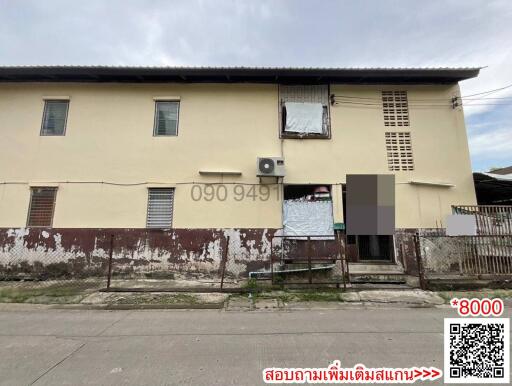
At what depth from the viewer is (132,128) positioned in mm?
9922

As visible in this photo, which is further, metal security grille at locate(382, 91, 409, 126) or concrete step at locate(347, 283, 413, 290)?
metal security grille at locate(382, 91, 409, 126)

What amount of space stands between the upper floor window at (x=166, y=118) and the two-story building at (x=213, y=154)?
4cm

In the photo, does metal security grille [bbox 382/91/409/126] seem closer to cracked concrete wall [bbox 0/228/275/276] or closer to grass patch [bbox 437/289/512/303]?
grass patch [bbox 437/289/512/303]

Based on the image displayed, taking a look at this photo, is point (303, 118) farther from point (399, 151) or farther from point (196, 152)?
point (196, 152)

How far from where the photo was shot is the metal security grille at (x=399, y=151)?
31.7 ft

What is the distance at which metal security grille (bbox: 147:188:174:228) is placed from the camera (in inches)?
370

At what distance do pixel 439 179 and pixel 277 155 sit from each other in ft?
17.6

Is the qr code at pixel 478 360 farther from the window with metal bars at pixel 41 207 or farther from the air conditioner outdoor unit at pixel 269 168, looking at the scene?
the window with metal bars at pixel 41 207

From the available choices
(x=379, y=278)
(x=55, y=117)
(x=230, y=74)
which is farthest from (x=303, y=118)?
(x=55, y=117)

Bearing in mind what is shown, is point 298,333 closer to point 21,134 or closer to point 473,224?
point 473,224

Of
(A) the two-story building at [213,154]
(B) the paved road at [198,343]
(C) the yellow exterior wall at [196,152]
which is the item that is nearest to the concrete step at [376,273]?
(A) the two-story building at [213,154]

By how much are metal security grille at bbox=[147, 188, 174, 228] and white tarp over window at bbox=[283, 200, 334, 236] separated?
3758 mm

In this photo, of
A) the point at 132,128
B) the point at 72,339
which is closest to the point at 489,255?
the point at 72,339

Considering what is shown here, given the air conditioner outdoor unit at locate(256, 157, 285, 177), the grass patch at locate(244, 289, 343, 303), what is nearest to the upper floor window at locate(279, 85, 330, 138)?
the air conditioner outdoor unit at locate(256, 157, 285, 177)
